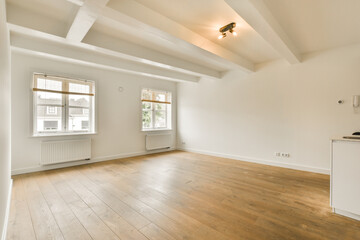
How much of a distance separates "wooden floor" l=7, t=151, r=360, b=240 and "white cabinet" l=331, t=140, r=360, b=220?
0.47 feet

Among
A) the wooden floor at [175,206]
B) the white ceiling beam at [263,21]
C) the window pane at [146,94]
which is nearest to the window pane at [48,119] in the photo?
the wooden floor at [175,206]

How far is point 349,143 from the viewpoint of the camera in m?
2.17

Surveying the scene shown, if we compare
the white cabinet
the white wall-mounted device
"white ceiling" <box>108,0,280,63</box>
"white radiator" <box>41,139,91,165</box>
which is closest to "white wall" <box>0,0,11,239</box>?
"white ceiling" <box>108,0,280,63</box>

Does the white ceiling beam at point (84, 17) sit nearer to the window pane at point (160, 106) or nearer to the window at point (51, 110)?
the window at point (51, 110)

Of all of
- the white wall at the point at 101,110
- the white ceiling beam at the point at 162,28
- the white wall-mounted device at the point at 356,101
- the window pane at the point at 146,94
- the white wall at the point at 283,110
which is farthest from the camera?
the window pane at the point at 146,94

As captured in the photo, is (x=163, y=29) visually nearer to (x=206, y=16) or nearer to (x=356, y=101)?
(x=206, y=16)

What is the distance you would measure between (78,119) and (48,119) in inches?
26.3

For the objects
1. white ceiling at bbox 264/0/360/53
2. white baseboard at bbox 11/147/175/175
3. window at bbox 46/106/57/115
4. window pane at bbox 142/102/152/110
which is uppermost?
white ceiling at bbox 264/0/360/53

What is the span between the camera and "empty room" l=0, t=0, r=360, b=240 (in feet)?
6.91

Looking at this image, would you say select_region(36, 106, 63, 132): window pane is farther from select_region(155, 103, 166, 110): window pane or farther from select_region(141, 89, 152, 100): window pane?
select_region(155, 103, 166, 110): window pane

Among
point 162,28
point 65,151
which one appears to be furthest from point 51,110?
point 162,28

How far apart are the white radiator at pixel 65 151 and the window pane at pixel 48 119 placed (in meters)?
0.39

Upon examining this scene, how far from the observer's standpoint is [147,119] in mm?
6215

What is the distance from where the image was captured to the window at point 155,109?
20.0ft
